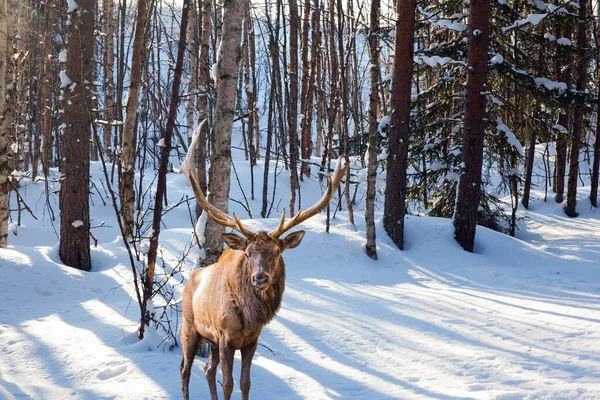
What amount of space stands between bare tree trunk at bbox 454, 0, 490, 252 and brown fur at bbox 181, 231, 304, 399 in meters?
8.07

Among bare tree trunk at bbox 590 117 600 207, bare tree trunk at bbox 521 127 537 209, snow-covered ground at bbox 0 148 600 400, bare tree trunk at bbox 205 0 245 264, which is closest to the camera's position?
snow-covered ground at bbox 0 148 600 400

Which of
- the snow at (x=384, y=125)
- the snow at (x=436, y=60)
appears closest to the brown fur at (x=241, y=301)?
the snow at (x=384, y=125)

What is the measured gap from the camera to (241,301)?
402 cm

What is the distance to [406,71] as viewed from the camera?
11109 millimetres

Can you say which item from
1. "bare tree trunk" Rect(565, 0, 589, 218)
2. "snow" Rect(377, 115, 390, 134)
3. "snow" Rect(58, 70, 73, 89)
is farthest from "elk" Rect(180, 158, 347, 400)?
"bare tree trunk" Rect(565, 0, 589, 218)

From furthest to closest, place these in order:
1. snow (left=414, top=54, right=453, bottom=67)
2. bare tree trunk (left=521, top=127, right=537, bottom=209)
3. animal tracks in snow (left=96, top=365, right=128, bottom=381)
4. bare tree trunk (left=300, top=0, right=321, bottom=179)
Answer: bare tree trunk (left=300, top=0, right=321, bottom=179)
bare tree trunk (left=521, top=127, right=537, bottom=209)
snow (left=414, top=54, right=453, bottom=67)
animal tracks in snow (left=96, top=365, right=128, bottom=381)

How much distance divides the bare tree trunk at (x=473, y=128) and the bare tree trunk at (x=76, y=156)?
7.36 meters

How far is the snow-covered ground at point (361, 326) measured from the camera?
487cm

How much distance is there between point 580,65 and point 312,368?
14644 mm

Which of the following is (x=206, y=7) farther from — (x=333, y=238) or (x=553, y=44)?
(x=553, y=44)

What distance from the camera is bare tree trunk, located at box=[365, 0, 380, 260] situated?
34.1 feet

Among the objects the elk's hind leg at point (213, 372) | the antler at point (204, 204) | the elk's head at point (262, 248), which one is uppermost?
the antler at point (204, 204)

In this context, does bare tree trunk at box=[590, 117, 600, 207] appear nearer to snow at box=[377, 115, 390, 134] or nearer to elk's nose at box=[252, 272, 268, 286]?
snow at box=[377, 115, 390, 134]

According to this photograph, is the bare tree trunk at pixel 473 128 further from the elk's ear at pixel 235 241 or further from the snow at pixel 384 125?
the elk's ear at pixel 235 241
